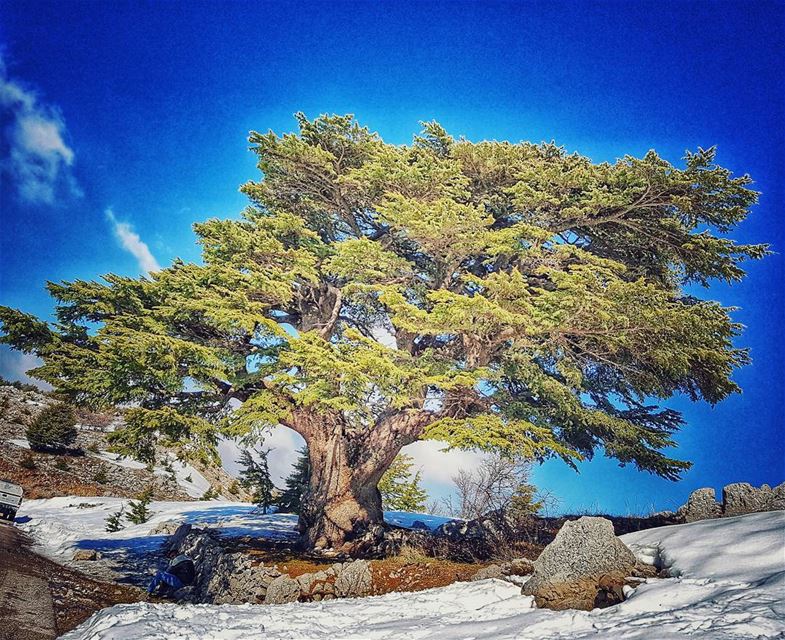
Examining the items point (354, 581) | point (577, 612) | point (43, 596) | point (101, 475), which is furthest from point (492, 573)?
point (101, 475)

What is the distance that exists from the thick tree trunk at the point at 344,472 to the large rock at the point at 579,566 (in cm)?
601

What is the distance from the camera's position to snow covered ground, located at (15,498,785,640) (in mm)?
2980

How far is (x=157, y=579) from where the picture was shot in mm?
9016

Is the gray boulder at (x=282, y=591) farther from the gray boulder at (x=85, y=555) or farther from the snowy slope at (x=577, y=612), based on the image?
the gray boulder at (x=85, y=555)

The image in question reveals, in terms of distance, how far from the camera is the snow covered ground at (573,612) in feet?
9.78

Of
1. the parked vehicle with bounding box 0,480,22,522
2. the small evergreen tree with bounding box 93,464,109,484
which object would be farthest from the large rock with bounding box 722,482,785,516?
the small evergreen tree with bounding box 93,464,109,484

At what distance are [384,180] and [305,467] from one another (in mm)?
10847

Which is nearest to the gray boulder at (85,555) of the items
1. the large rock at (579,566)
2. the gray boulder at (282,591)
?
the gray boulder at (282,591)

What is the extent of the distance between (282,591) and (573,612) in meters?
5.47

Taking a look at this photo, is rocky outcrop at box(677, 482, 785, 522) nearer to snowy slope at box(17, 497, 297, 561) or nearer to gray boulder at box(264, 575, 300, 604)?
gray boulder at box(264, 575, 300, 604)

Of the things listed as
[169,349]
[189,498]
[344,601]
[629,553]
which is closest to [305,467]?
[169,349]

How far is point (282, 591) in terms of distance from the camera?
736 cm

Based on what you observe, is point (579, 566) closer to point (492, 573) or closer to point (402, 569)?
point (492, 573)

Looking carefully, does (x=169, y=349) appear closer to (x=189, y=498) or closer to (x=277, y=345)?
(x=277, y=345)
